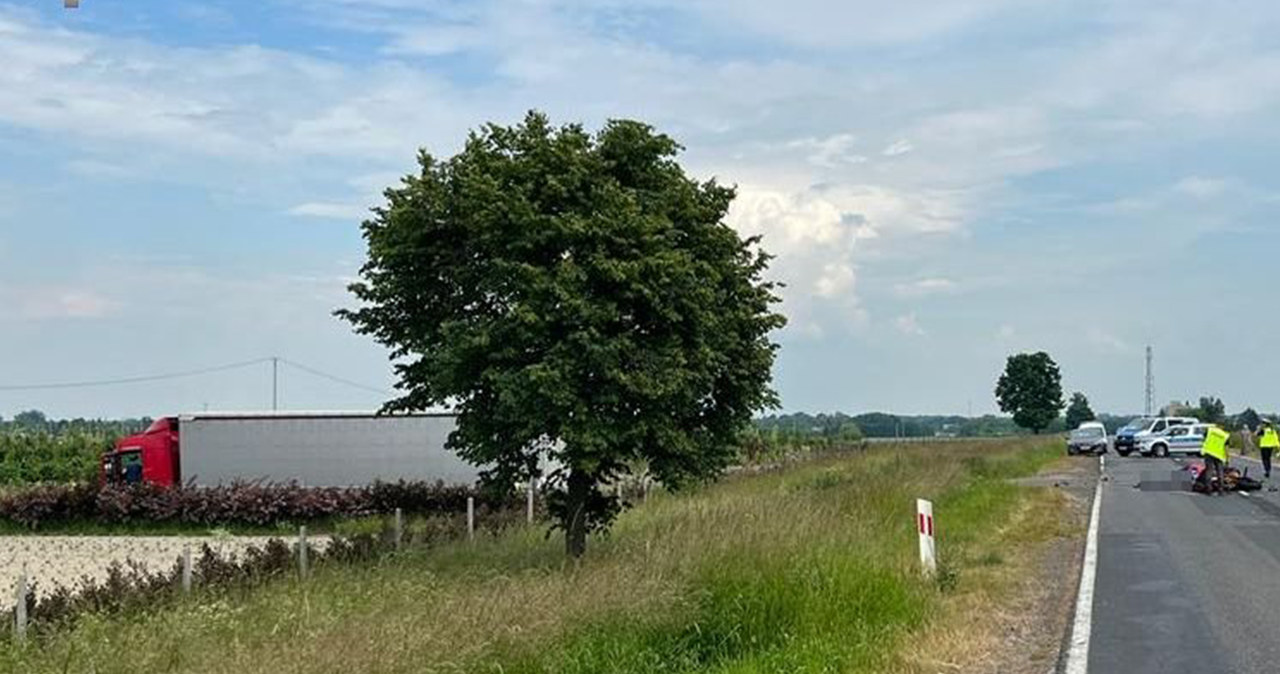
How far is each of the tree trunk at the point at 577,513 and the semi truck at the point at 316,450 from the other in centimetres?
2174

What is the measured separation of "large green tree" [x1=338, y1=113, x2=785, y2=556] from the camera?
1330cm

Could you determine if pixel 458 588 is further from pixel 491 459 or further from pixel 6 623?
pixel 6 623

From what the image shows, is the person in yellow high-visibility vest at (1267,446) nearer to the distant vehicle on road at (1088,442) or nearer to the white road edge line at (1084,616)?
the white road edge line at (1084,616)

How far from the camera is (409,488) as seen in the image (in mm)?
31750

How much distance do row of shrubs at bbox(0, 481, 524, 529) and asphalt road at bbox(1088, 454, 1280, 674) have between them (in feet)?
48.3

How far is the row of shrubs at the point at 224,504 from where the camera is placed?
31.1m

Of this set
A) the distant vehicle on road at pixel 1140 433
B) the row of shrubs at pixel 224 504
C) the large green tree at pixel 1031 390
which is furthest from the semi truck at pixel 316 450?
the large green tree at pixel 1031 390

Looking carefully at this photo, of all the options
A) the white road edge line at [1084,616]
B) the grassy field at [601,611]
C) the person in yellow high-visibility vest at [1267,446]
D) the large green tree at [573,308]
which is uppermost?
Result: the large green tree at [573,308]

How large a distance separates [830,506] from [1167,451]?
1947 inches

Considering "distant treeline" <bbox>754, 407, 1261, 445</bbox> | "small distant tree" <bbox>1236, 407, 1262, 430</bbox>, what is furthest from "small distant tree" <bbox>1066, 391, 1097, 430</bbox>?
"small distant tree" <bbox>1236, 407, 1262, 430</bbox>

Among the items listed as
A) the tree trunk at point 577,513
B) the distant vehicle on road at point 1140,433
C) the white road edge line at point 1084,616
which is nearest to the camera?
the white road edge line at point 1084,616

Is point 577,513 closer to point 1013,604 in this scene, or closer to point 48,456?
point 1013,604

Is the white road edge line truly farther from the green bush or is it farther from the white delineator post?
the green bush

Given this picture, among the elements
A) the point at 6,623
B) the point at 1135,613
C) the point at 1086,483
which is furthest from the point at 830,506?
the point at 1086,483
